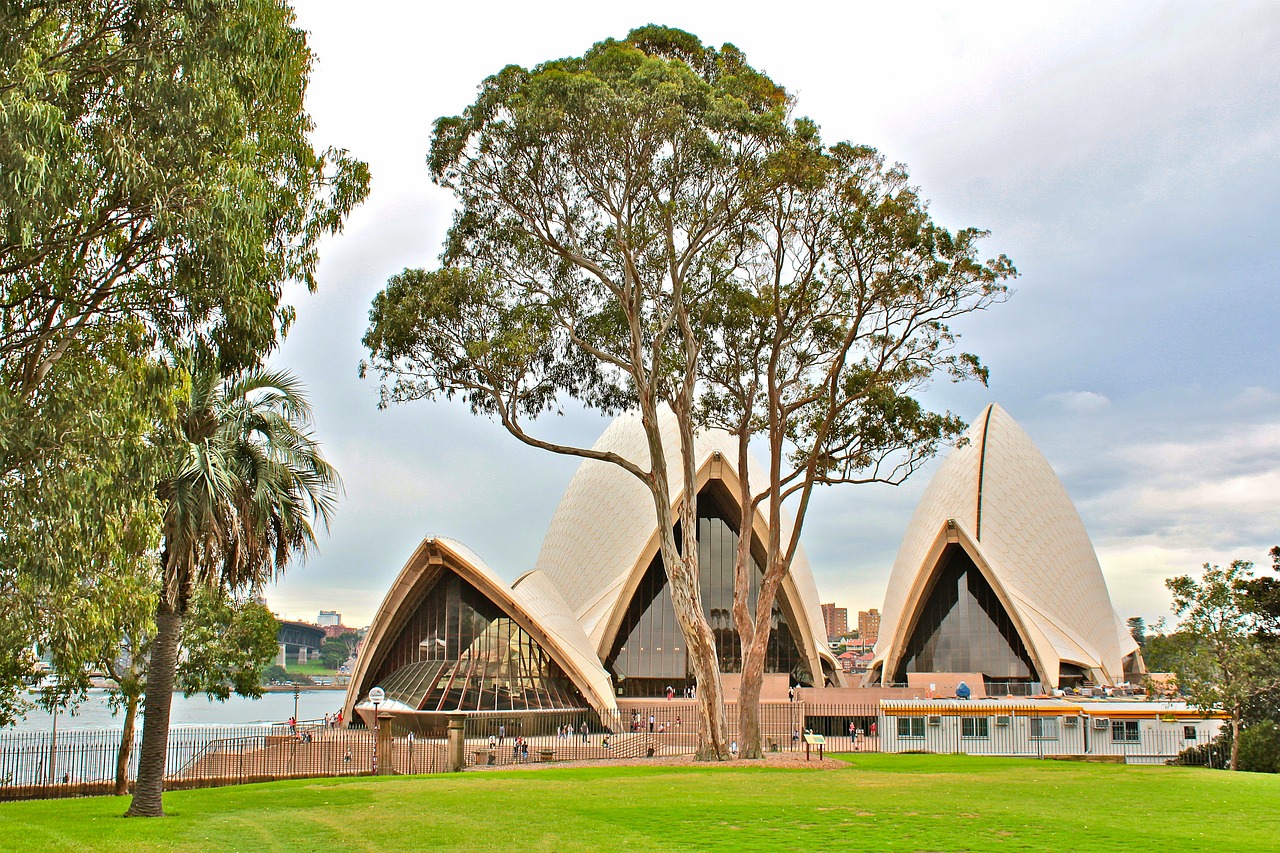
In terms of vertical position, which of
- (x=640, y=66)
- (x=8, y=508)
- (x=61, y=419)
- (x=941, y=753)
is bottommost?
(x=941, y=753)

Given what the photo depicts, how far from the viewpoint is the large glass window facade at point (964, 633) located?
133 feet

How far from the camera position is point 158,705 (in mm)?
12555

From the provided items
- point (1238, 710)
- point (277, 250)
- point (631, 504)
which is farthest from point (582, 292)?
point (631, 504)

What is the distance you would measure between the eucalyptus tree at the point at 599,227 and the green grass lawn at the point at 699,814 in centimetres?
579

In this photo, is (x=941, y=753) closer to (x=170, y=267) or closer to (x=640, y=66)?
(x=640, y=66)

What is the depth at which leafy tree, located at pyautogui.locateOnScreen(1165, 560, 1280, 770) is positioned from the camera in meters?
20.1

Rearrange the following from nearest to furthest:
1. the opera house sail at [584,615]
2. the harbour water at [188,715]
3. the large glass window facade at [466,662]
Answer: the large glass window facade at [466,662] → the opera house sail at [584,615] → the harbour water at [188,715]

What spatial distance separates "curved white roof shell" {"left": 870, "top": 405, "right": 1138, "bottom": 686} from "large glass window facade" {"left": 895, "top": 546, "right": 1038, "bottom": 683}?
2.27ft

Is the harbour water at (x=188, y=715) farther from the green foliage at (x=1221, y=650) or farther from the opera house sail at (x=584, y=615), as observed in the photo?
the green foliage at (x=1221, y=650)

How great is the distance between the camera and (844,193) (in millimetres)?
20812

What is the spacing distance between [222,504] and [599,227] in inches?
456

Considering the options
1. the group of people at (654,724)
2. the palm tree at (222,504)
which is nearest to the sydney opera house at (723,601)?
the group of people at (654,724)

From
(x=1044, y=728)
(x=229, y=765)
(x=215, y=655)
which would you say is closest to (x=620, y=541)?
(x=1044, y=728)

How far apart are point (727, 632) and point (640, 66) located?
2659 cm
